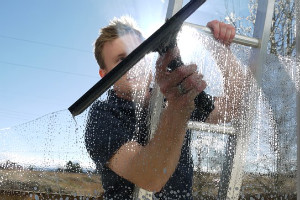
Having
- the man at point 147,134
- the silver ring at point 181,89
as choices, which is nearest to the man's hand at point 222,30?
the man at point 147,134

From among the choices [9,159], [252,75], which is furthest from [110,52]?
[9,159]

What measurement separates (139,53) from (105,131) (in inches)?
4.9

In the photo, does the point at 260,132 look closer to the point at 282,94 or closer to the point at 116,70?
the point at 282,94

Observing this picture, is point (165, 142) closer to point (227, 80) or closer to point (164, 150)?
point (164, 150)

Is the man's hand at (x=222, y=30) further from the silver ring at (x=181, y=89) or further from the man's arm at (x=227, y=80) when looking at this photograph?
the silver ring at (x=181, y=89)

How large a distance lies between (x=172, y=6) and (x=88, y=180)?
24cm

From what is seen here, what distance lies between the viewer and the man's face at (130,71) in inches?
17.3

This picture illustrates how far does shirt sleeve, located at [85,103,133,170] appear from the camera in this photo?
418 mm

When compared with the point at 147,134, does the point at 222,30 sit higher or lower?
higher

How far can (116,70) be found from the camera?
12.5 inches

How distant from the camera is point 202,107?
0.45m

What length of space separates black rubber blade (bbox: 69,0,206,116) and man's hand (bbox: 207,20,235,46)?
4.8 inches

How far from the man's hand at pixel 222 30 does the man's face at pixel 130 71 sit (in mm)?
92

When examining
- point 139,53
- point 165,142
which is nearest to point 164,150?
point 165,142
